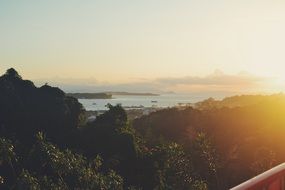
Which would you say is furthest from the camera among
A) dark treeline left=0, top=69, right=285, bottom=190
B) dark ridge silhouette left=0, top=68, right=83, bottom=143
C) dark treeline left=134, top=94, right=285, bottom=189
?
dark treeline left=134, top=94, right=285, bottom=189

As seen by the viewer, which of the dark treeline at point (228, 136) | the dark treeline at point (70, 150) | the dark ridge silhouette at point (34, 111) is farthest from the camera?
the dark treeline at point (228, 136)

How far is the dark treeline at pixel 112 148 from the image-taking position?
→ 19.1 m

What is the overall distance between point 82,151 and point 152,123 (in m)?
22.0

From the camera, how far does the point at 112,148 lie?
26.9m

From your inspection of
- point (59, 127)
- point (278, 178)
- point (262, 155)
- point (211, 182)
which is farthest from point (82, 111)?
point (278, 178)

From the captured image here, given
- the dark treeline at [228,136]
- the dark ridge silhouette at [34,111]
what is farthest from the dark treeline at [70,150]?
the dark treeline at [228,136]

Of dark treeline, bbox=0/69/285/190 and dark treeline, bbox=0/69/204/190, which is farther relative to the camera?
dark treeline, bbox=0/69/285/190

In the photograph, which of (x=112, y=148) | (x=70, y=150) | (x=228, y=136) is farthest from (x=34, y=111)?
(x=228, y=136)

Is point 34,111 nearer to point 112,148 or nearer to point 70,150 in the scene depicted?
point 112,148

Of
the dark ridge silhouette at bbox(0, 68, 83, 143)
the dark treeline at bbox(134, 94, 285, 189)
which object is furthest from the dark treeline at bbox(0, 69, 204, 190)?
the dark treeline at bbox(134, 94, 285, 189)

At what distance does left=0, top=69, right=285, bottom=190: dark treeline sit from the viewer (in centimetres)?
1914

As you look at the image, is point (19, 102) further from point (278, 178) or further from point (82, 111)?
point (278, 178)

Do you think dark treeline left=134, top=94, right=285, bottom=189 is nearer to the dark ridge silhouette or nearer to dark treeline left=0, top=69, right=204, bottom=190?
dark treeline left=0, top=69, right=204, bottom=190

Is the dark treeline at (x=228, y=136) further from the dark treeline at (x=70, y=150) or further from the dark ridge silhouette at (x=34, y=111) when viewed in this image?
the dark ridge silhouette at (x=34, y=111)
